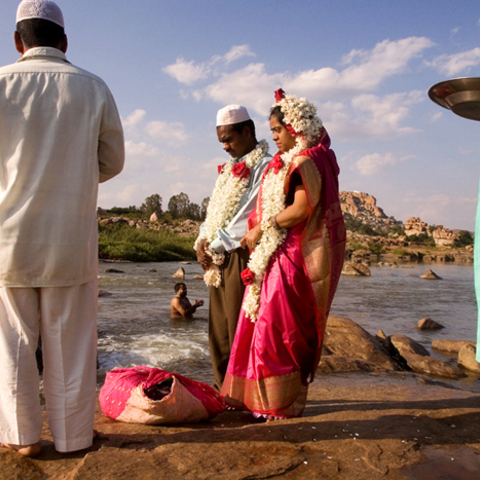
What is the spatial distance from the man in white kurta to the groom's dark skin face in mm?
1475

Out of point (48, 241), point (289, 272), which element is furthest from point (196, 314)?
point (48, 241)

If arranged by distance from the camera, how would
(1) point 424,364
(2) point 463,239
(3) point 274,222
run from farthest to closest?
(2) point 463,239 < (1) point 424,364 < (3) point 274,222

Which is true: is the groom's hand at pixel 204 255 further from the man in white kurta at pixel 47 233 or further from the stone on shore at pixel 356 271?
the stone on shore at pixel 356 271

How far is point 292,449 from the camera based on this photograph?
275 cm

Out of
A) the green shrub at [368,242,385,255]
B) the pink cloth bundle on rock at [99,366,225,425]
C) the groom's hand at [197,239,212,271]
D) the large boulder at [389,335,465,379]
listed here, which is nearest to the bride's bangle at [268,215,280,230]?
the groom's hand at [197,239,212,271]

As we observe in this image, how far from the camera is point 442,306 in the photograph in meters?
13.0

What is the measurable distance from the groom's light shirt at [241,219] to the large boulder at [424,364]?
334 centimetres

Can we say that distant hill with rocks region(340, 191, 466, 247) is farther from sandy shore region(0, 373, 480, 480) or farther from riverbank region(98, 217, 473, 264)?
sandy shore region(0, 373, 480, 480)

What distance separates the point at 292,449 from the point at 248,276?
122cm

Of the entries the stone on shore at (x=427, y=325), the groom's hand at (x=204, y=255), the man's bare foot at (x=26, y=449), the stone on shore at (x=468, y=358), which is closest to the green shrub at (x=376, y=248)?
the stone on shore at (x=427, y=325)

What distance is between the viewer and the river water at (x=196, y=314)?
6.23 meters

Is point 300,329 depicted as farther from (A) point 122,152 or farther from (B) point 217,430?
(A) point 122,152

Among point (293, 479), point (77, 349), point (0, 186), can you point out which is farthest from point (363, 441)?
point (0, 186)

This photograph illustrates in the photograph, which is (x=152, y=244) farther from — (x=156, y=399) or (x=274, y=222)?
(x=156, y=399)
